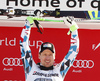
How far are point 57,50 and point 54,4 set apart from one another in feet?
2.54

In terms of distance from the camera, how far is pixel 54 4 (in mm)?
3697

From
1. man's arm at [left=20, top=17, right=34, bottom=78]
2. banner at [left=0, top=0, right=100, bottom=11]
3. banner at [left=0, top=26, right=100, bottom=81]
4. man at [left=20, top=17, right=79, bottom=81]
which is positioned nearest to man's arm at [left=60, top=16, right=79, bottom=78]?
man at [left=20, top=17, right=79, bottom=81]

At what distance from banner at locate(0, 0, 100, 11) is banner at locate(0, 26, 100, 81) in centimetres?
44

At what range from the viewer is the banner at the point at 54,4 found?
3684 mm

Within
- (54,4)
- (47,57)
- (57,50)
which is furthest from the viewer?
(54,4)

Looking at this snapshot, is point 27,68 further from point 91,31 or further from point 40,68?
point 91,31

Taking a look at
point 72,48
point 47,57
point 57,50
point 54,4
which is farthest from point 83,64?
point 47,57

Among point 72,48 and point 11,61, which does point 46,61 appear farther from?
point 11,61

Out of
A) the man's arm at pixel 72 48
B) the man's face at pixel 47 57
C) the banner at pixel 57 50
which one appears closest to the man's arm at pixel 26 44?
the man's face at pixel 47 57

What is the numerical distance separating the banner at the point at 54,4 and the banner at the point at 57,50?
1.46 ft

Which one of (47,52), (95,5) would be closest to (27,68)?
(47,52)

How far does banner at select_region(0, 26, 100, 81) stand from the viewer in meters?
3.48

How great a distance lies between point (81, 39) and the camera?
11.5 ft

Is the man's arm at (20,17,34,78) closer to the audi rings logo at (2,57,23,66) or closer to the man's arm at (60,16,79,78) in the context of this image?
the man's arm at (60,16,79,78)
